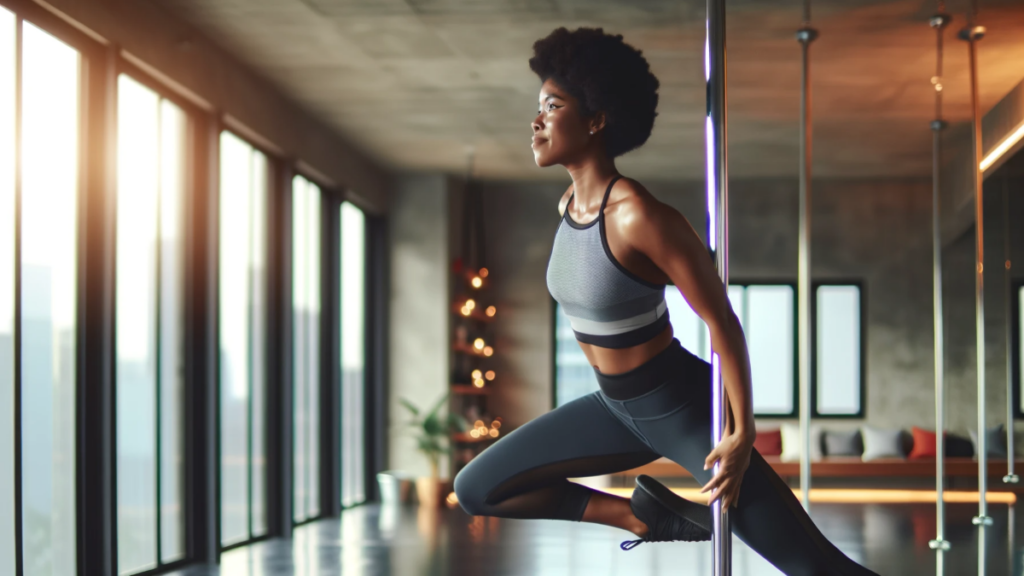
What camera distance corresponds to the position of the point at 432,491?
8906mm

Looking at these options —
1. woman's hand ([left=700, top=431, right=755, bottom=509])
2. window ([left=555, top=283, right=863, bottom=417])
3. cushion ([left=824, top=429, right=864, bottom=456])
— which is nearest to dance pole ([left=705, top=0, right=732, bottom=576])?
woman's hand ([left=700, top=431, right=755, bottom=509])

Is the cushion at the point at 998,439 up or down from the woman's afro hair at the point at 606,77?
down

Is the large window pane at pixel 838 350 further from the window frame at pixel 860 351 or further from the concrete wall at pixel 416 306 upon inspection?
the concrete wall at pixel 416 306

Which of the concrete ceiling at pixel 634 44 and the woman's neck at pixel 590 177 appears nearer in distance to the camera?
the woman's neck at pixel 590 177

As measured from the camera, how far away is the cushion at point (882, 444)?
32.4 ft

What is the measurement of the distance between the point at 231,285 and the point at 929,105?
17.1ft

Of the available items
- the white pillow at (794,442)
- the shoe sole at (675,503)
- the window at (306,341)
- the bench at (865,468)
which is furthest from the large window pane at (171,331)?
the white pillow at (794,442)

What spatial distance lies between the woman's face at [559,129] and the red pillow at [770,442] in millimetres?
8299

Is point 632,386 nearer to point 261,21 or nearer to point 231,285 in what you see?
point 261,21

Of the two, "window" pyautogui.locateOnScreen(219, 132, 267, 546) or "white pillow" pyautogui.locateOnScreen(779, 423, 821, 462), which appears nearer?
"window" pyautogui.locateOnScreen(219, 132, 267, 546)

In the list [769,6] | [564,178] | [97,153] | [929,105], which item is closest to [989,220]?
[929,105]

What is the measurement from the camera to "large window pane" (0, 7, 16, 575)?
395 cm

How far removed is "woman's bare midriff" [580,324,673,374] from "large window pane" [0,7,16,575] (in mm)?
2905

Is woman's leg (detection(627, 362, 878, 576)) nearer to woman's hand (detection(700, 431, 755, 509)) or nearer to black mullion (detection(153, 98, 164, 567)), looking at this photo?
woman's hand (detection(700, 431, 755, 509))
